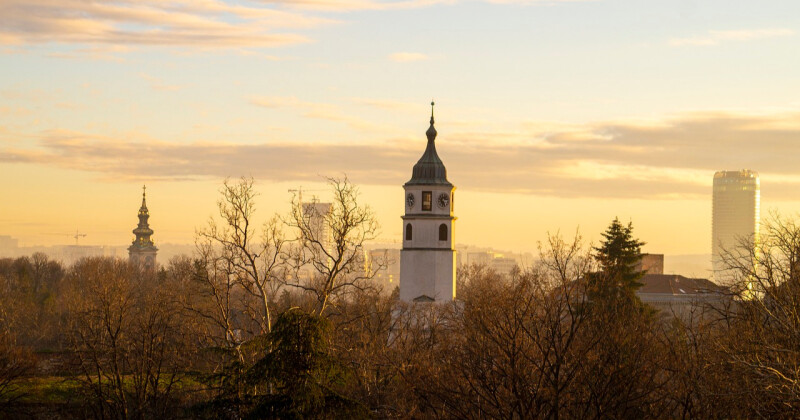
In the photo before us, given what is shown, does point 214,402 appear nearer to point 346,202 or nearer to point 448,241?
point 346,202

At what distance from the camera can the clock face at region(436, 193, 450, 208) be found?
75188 mm

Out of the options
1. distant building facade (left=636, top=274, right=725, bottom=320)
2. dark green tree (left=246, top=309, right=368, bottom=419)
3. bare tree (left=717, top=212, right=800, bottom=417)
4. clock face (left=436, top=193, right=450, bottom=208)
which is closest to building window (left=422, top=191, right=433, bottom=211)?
clock face (left=436, top=193, right=450, bottom=208)

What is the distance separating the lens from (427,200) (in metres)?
75.3

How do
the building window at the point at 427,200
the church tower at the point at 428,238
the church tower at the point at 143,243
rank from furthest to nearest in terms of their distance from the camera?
the church tower at the point at 143,243 < the building window at the point at 427,200 < the church tower at the point at 428,238

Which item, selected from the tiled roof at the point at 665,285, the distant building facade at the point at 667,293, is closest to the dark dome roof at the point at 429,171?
the distant building facade at the point at 667,293

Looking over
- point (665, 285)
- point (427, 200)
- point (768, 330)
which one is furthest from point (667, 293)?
point (768, 330)

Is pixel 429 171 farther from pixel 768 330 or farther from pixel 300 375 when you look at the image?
pixel 300 375

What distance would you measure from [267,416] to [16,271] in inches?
4088

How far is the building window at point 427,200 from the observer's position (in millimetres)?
75188

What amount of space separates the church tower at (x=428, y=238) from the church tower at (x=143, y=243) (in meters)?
123

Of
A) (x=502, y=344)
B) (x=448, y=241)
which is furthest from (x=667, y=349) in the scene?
(x=448, y=241)

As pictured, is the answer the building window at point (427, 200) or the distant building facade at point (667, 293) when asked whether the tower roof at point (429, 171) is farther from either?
the distant building facade at point (667, 293)

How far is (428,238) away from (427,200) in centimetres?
263

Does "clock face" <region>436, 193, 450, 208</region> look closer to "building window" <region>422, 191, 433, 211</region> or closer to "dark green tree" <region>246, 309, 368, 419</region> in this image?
"building window" <region>422, 191, 433, 211</region>
